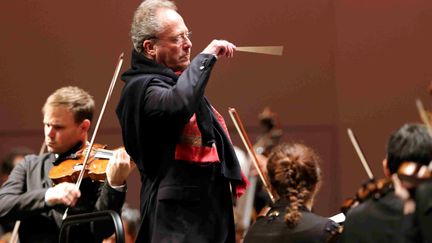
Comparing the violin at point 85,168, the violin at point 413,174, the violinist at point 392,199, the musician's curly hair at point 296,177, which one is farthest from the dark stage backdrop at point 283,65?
the violin at point 413,174

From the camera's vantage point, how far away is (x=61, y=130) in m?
3.26

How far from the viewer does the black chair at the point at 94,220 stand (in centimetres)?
261

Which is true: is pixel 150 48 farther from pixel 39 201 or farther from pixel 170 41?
pixel 39 201

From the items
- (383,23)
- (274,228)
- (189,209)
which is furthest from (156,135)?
(383,23)

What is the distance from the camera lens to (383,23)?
574 cm

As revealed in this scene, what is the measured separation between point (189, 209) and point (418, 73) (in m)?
3.35

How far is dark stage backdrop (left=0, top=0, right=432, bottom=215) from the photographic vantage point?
18.7ft

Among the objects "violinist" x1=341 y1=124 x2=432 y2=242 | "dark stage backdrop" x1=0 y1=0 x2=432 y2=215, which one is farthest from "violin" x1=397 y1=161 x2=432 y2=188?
"dark stage backdrop" x1=0 y1=0 x2=432 y2=215

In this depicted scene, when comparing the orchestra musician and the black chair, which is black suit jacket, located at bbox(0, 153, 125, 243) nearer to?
the black chair

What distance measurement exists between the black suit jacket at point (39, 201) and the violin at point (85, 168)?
47 millimetres

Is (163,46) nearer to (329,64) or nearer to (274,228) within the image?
(274,228)

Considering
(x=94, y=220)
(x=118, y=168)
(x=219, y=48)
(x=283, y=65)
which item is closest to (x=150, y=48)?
(x=219, y=48)

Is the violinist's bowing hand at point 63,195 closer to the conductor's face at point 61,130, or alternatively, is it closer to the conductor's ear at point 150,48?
the conductor's face at point 61,130

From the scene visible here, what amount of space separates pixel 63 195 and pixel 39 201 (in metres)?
0.14
